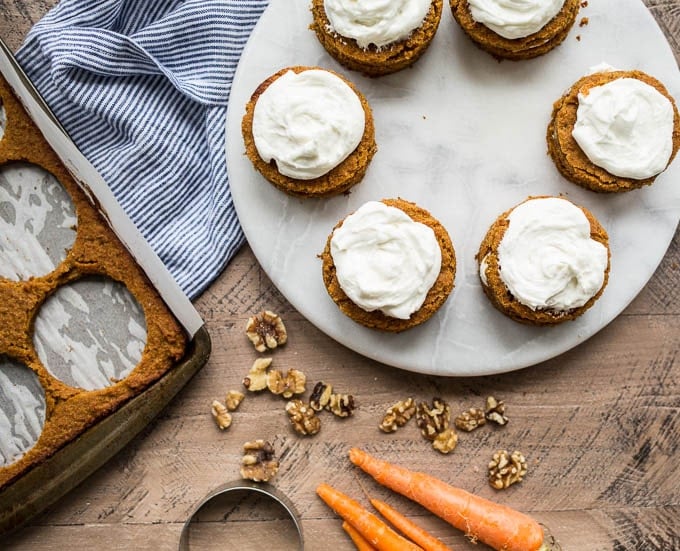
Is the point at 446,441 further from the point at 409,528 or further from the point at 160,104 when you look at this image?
the point at 160,104

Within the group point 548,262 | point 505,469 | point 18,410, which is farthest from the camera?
point 505,469

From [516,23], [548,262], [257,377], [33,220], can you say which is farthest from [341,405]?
[516,23]

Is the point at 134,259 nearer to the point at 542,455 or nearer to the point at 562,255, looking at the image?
the point at 562,255

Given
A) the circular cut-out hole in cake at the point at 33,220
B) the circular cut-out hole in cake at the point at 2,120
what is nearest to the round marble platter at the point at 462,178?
the circular cut-out hole in cake at the point at 33,220

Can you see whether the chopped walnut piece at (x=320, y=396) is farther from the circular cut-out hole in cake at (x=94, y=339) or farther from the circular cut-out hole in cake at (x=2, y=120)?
the circular cut-out hole in cake at (x=2, y=120)

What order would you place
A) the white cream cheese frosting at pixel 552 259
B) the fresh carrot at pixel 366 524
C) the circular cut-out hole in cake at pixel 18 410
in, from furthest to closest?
the fresh carrot at pixel 366 524 < the circular cut-out hole in cake at pixel 18 410 < the white cream cheese frosting at pixel 552 259

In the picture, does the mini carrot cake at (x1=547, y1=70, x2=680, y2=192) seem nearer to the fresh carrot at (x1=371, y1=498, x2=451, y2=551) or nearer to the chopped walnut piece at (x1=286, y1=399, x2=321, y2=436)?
the chopped walnut piece at (x1=286, y1=399, x2=321, y2=436)
